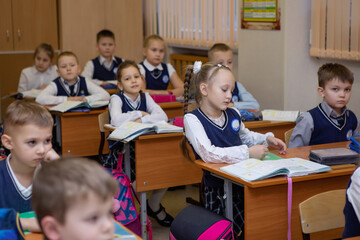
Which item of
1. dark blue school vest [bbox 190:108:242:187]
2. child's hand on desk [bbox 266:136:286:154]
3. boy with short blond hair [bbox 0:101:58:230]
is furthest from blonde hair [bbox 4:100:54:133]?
child's hand on desk [bbox 266:136:286:154]

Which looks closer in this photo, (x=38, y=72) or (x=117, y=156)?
(x=117, y=156)

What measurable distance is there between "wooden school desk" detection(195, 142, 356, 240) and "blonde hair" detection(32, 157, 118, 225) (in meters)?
1.16

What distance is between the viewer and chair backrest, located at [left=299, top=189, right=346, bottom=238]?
2.11 meters

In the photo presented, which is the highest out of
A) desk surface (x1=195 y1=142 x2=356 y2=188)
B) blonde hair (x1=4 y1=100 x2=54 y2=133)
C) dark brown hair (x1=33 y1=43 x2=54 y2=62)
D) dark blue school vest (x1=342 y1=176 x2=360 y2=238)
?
dark brown hair (x1=33 y1=43 x2=54 y2=62)

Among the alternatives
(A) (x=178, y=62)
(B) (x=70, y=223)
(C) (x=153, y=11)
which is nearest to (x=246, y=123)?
(B) (x=70, y=223)

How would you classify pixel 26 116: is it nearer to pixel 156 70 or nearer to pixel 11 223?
pixel 11 223

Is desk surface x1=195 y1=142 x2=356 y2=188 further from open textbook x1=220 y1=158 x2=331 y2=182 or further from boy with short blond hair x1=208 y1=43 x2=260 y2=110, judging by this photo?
boy with short blond hair x1=208 y1=43 x2=260 y2=110

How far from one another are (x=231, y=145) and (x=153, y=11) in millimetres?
4594

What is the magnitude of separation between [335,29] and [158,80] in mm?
1985

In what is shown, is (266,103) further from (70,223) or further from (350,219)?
(70,223)

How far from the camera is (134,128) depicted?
3.38 m

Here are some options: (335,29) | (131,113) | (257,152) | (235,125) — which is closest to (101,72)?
(131,113)

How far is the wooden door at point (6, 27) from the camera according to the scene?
6750 mm

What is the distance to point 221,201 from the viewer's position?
9.42 ft
